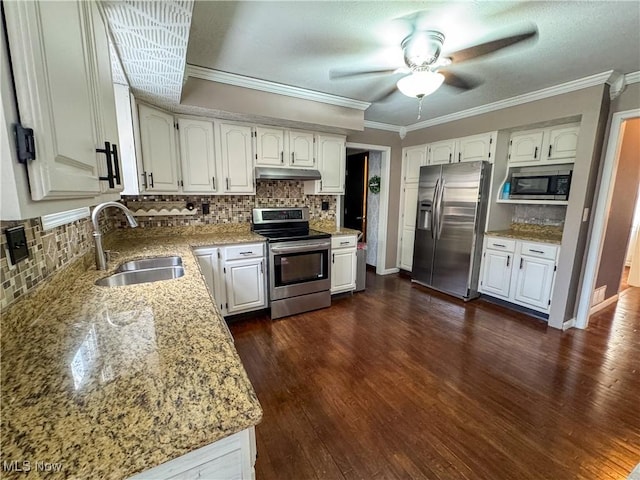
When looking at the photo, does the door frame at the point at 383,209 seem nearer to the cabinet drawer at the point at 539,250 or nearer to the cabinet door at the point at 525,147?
the cabinet door at the point at 525,147

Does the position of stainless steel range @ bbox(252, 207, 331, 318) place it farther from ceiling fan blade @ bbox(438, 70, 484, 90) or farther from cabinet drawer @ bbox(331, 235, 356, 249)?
ceiling fan blade @ bbox(438, 70, 484, 90)

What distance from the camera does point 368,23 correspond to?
1724mm

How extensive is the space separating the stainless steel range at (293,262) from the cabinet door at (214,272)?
495 millimetres

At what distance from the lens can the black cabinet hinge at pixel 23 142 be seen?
0.53m

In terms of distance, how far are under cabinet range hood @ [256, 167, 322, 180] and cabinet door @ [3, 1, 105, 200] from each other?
206cm

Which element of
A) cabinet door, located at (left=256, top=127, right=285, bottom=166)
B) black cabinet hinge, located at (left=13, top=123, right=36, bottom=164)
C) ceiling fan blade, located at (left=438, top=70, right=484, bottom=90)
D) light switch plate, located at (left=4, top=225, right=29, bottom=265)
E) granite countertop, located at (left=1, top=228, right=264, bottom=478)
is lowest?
granite countertop, located at (left=1, top=228, right=264, bottom=478)

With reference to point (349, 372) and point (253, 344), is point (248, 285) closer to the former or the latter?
point (253, 344)

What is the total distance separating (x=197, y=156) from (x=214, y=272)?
3.93 ft

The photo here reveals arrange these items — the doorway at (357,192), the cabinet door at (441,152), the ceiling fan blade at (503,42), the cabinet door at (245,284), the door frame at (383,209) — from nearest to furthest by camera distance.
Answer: the ceiling fan blade at (503,42) → the cabinet door at (245,284) → the cabinet door at (441,152) → the door frame at (383,209) → the doorway at (357,192)

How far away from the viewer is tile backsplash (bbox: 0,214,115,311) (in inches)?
36.7

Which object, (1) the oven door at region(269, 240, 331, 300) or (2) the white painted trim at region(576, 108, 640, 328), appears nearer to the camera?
(2) the white painted trim at region(576, 108, 640, 328)

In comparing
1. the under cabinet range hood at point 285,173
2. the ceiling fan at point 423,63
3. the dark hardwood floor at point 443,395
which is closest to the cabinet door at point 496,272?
the dark hardwood floor at point 443,395

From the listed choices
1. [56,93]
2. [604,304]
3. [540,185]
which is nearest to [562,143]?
[540,185]

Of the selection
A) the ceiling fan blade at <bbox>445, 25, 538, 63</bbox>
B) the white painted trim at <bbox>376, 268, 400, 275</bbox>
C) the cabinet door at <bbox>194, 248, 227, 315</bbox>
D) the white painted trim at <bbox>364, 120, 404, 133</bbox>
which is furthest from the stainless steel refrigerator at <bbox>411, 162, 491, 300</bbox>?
the cabinet door at <bbox>194, 248, 227, 315</bbox>
